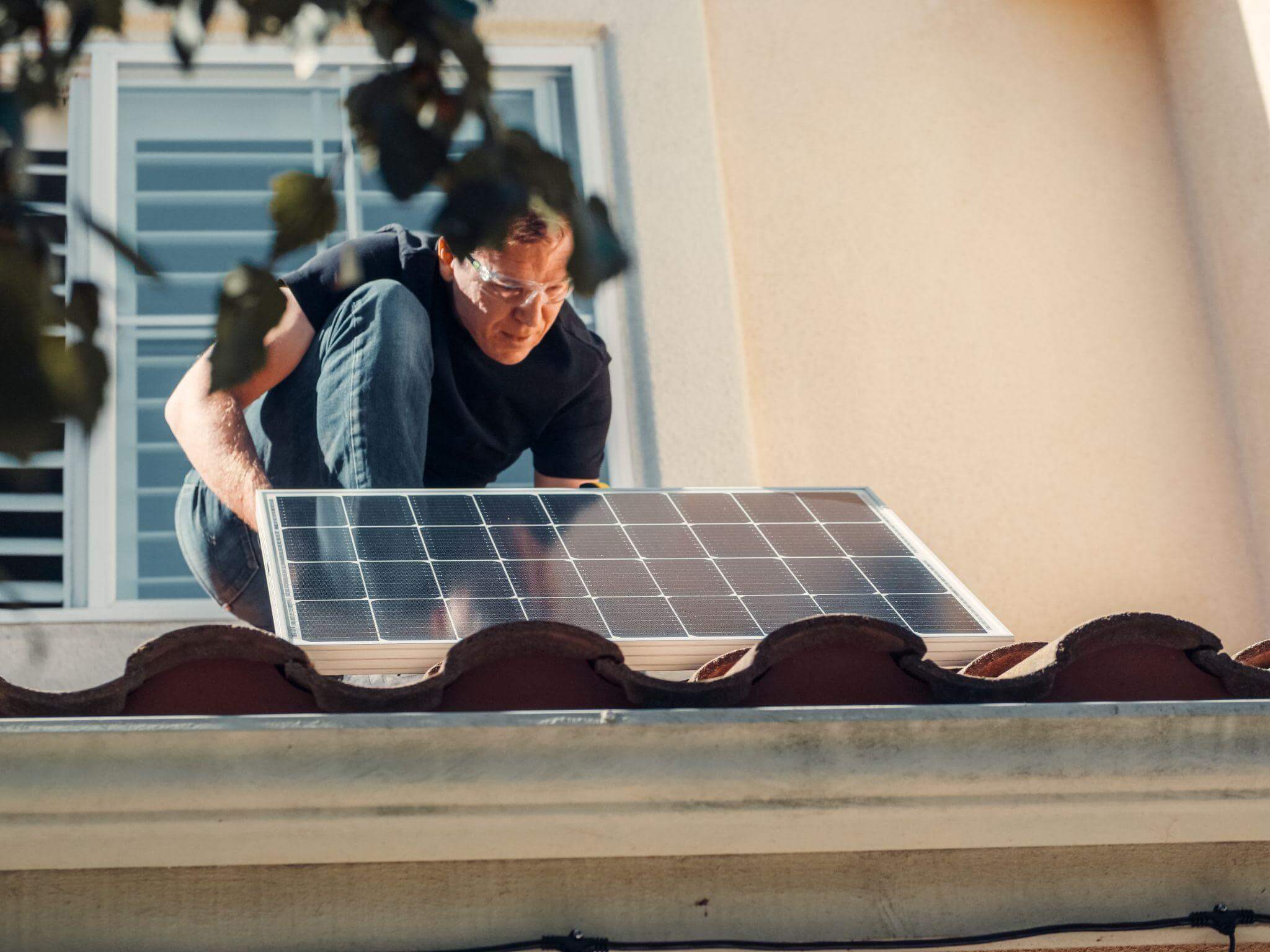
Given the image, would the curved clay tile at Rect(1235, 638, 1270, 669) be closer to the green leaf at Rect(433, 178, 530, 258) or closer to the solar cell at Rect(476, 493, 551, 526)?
the solar cell at Rect(476, 493, 551, 526)

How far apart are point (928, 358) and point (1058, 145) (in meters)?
1.10

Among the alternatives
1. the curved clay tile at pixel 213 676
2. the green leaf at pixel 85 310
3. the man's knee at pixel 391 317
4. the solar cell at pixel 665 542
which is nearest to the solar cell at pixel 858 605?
the solar cell at pixel 665 542

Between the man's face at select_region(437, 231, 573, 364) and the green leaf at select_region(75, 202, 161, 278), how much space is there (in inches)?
109

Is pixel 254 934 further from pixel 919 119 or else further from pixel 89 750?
pixel 919 119

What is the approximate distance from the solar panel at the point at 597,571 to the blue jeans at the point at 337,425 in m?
0.23

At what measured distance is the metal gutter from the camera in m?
2.83

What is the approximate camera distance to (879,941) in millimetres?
3164

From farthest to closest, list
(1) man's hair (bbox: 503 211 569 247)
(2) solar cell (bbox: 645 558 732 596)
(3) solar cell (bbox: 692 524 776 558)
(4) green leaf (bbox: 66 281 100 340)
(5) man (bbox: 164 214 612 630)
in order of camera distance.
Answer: (1) man's hair (bbox: 503 211 569 247) < (5) man (bbox: 164 214 612 630) < (3) solar cell (bbox: 692 524 776 558) < (2) solar cell (bbox: 645 558 732 596) < (4) green leaf (bbox: 66 281 100 340)

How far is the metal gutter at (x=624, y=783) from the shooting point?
2.83 meters

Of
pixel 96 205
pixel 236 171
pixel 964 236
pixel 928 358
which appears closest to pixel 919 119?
pixel 964 236

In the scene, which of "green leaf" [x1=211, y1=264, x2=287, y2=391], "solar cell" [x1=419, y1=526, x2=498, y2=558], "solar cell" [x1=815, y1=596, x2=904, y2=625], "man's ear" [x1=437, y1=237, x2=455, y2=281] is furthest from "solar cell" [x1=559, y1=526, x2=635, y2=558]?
"green leaf" [x1=211, y1=264, x2=287, y2=391]

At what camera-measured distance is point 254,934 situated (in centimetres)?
298

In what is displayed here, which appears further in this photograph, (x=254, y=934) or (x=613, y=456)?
(x=613, y=456)

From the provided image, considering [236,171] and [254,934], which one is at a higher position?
[236,171]
